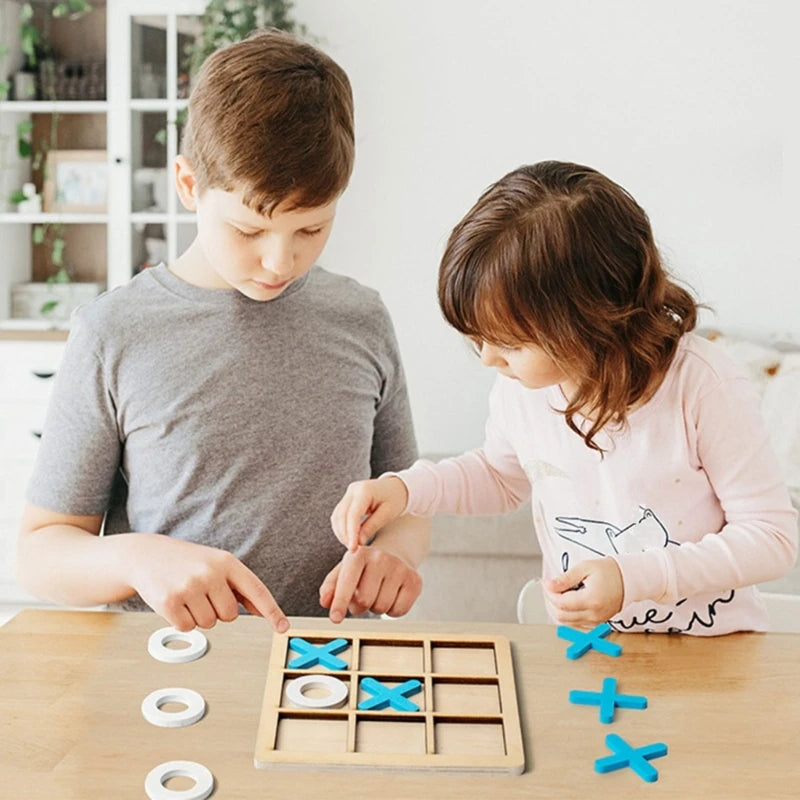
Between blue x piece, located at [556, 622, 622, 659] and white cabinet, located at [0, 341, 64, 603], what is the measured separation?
9.10ft

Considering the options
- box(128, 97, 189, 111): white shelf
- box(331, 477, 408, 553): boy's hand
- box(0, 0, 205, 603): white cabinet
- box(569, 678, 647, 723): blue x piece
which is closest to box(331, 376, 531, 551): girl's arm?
box(331, 477, 408, 553): boy's hand

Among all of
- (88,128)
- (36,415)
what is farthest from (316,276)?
(88,128)

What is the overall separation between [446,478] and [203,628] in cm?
42

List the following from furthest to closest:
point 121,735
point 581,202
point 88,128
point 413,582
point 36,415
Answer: point 88,128 < point 36,415 < point 413,582 < point 581,202 < point 121,735

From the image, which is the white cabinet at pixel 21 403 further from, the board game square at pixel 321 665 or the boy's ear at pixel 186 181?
the board game square at pixel 321 665

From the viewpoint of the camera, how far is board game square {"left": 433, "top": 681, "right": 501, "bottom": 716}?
2.97 feet

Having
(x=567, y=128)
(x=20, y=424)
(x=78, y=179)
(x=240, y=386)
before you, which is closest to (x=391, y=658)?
(x=240, y=386)

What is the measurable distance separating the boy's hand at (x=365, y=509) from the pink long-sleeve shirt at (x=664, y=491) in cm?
4

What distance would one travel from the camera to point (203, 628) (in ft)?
3.36

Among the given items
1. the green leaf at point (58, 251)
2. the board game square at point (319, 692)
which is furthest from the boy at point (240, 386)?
the green leaf at point (58, 251)

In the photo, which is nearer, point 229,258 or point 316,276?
point 229,258

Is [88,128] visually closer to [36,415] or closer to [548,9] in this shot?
[36,415]

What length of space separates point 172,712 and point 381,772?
0.19 metres

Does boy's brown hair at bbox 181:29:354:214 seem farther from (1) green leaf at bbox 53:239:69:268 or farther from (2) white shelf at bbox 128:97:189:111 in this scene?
(1) green leaf at bbox 53:239:69:268
